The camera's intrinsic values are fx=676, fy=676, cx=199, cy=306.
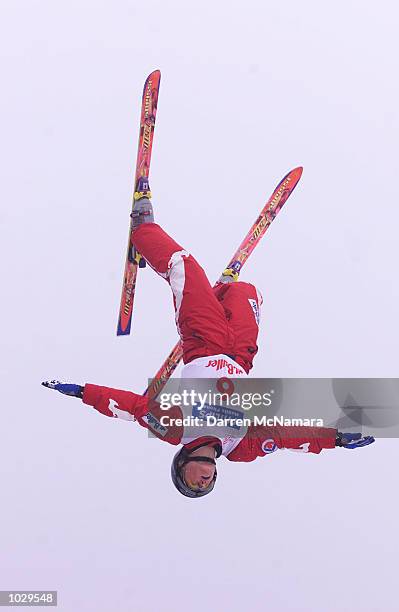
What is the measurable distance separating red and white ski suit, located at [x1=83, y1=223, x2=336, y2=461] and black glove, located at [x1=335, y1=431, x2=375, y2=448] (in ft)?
0.23

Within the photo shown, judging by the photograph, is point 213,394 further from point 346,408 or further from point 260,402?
point 346,408

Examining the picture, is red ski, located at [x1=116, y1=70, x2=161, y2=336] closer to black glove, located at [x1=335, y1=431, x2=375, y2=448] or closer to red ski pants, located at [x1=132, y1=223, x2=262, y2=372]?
red ski pants, located at [x1=132, y1=223, x2=262, y2=372]

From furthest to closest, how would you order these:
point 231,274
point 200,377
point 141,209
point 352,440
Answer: point 231,274 → point 141,209 → point 352,440 → point 200,377

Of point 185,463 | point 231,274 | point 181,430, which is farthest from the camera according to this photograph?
point 231,274

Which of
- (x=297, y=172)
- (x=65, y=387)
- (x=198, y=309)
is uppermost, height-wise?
(x=297, y=172)

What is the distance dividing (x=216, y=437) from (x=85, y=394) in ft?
4.72

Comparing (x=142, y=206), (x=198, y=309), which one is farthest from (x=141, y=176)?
(x=198, y=309)

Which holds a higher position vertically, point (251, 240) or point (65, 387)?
point (251, 240)

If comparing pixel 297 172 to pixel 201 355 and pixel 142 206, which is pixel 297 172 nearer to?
pixel 142 206

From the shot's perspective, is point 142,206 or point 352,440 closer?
point 352,440

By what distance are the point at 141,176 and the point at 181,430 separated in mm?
3377

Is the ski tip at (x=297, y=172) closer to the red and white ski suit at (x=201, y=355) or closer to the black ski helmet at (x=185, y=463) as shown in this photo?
the red and white ski suit at (x=201, y=355)

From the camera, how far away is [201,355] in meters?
7.34

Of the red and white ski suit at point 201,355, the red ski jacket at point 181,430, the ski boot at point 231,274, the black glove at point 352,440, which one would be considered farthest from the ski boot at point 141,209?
the black glove at point 352,440
